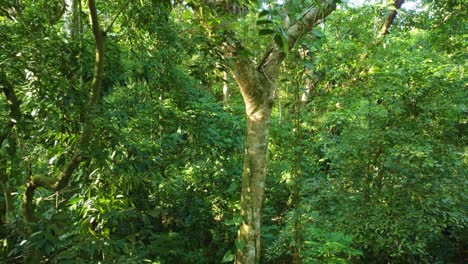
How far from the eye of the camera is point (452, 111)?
3.42m

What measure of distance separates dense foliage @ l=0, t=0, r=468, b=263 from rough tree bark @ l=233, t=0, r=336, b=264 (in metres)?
0.12

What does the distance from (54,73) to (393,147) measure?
2945 mm

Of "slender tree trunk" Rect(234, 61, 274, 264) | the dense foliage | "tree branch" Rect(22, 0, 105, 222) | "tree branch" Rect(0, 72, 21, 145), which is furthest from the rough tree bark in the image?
"tree branch" Rect(0, 72, 21, 145)

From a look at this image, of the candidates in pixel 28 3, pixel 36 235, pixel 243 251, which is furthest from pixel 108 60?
pixel 243 251

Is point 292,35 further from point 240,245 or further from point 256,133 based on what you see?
point 240,245

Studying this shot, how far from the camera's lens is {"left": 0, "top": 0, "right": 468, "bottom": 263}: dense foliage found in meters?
1.85

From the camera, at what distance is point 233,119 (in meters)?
4.52

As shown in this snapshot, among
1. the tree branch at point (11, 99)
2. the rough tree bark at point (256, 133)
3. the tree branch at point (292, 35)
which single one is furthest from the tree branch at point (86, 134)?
the tree branch at point (292, 35)

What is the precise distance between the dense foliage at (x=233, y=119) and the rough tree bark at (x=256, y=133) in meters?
0.12

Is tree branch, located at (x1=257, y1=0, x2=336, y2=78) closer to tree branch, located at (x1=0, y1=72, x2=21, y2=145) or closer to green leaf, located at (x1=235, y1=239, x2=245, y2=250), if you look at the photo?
green leaf, located at (x1=235, y1=239, x2=245, y2=250)

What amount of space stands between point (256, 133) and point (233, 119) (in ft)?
6.43

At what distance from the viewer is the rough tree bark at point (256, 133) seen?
2.52 metres

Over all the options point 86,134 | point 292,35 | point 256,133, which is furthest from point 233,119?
point 86,134

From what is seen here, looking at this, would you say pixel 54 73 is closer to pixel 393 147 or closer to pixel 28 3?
pixel 28 3
